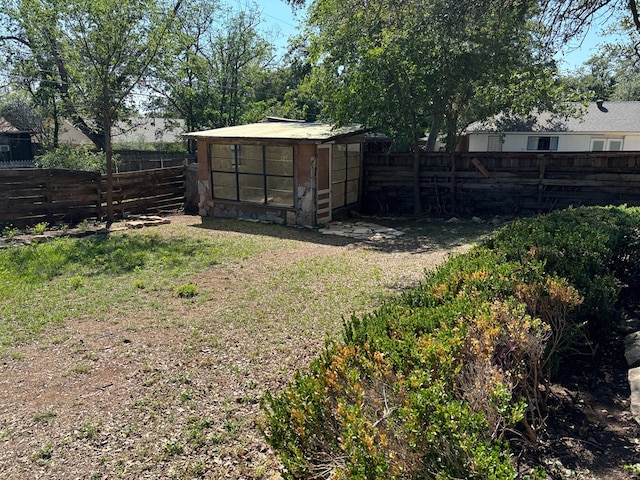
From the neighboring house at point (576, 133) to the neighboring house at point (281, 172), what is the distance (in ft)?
A: 33.5

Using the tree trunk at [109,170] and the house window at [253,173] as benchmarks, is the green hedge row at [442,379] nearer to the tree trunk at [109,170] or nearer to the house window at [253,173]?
the house window at [253,173]

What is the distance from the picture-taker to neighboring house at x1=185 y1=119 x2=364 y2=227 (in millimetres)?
11141

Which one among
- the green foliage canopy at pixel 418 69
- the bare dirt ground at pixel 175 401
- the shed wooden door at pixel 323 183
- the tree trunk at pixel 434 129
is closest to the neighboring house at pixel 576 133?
the tree trunk at pixel 434 129

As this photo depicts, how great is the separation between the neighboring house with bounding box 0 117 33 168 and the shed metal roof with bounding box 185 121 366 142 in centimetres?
2021

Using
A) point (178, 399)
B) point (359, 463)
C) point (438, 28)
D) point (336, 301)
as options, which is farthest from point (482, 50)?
point (359, 463)

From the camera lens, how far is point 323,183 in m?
11.4

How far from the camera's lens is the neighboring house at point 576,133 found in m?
20.3

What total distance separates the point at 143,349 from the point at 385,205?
9.42 m

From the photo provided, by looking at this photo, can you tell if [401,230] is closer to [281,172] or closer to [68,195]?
[281,172]

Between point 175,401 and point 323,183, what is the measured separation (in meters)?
8.17

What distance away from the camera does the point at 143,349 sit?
15.2 feet

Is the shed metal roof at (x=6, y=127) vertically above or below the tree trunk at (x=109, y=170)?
above

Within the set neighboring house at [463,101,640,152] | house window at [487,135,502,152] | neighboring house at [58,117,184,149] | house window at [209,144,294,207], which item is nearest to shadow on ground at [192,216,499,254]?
house window at [209,144,294,207]

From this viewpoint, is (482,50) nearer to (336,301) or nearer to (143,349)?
(336,301)
